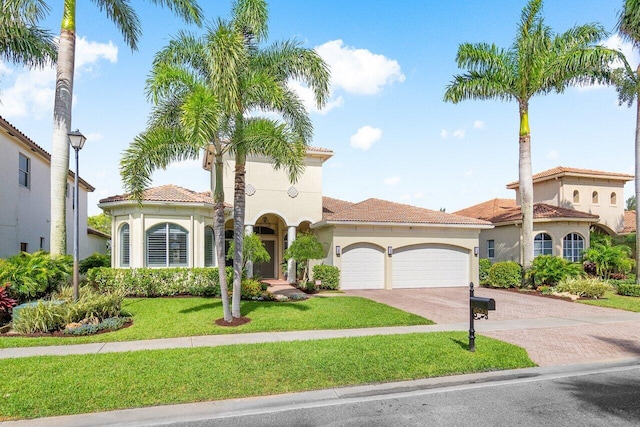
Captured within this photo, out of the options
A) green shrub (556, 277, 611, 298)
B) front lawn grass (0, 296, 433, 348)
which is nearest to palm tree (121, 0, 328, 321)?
front lawn grass (0, 296, 433, 348)

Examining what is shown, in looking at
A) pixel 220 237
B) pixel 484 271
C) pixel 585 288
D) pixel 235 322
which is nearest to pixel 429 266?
pixel 484 271

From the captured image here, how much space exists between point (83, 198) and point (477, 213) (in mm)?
27902

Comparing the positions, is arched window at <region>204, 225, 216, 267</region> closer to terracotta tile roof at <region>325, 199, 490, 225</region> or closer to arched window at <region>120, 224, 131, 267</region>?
arched window at <region>120, 224, 131, 267</region>

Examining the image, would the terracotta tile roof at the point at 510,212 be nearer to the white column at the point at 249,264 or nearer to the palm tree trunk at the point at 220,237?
the white column at the point at 249,264

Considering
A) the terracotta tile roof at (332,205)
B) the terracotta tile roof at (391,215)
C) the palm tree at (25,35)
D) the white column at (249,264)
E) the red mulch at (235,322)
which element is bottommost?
the red mulch at (235,322)

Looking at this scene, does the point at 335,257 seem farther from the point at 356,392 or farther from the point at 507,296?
the point at 356,392

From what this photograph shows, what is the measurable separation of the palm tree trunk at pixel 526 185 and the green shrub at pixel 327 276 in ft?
31.0

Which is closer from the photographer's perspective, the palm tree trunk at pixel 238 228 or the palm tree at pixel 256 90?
the palm tree at pixel 256 90

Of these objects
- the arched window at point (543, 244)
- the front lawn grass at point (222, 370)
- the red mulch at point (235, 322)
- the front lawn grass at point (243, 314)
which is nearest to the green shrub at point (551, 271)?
the arched window at point (543, 244)

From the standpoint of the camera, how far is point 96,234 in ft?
92.7

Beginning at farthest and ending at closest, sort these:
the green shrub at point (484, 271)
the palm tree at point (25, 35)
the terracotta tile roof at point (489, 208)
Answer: the terracotta tile roof at point (489, 208) → the green shrub at point (484, 271) → the palm tree at point (25, 35)

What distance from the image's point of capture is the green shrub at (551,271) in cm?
1694

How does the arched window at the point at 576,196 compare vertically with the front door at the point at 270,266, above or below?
above

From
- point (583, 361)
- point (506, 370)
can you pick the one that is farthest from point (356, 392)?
point (583, 361)
